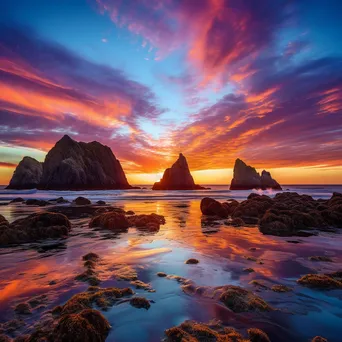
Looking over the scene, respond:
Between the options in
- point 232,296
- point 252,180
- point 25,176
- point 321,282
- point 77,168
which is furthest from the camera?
point 25,176

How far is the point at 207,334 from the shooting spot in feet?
13.4

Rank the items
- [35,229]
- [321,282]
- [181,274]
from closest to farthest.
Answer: [321,282] < [181,274] < [35,229]

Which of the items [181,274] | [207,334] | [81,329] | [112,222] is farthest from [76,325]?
[112,222]

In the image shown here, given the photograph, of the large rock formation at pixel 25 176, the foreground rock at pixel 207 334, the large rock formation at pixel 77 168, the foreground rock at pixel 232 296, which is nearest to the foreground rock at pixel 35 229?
the foreground rock at pixel 232 296

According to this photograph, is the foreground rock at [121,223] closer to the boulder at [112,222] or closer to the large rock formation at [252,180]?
the boulder at [112,222]

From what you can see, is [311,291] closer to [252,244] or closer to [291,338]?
[291,338]

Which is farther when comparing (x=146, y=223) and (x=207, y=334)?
(x=146, y=223)

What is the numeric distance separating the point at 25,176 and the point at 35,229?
408 feet

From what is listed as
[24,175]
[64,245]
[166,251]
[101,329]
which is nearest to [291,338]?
[101,329]

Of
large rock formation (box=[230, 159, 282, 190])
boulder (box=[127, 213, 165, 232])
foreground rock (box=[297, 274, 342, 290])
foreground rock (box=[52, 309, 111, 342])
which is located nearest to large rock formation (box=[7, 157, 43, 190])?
large rock formation (box=[230, 159, 282, 190])

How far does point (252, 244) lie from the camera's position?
37.3 ft

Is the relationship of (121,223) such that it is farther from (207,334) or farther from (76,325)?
(207,334)

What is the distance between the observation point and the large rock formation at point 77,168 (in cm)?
9175

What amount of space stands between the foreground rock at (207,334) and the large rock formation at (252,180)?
117858 millimetres
